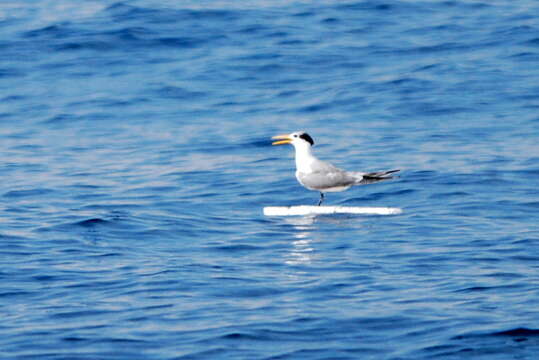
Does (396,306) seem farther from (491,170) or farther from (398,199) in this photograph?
(491,170)

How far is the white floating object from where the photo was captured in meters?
17.1

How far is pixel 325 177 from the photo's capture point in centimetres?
1764

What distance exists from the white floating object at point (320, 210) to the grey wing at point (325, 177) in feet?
1.47

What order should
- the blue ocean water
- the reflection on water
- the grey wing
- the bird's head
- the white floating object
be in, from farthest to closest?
the bird's head, the grey wing, the white floating object, the reflection on water, the blue ocean water

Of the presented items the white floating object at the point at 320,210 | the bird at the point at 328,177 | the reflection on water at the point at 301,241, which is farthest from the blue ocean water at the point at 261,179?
the bird at the point at 328,177

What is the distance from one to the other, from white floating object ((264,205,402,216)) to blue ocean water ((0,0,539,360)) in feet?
0.87

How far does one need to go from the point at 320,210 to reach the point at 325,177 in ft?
2.06

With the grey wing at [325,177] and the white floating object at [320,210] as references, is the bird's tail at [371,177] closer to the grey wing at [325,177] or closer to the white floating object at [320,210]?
the grey wing at [325,177]

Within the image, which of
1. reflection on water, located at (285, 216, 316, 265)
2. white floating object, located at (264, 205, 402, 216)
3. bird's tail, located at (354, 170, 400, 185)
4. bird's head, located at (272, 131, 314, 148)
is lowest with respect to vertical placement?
reflection on water, located at (285, 216, 316, 265)

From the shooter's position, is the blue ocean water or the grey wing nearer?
the blue ocean water

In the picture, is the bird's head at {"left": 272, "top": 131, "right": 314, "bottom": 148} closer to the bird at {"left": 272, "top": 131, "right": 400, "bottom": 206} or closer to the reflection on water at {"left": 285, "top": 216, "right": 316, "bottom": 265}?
the bird at {"left": 272, "top": 131, "right": 400, "bottom": 206}

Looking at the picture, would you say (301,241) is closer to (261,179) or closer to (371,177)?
(371,177)

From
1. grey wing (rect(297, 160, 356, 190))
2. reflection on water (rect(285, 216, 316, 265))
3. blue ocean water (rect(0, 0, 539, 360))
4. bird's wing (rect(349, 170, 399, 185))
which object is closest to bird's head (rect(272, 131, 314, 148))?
grey wing (rect(297, 160, 356, 190))

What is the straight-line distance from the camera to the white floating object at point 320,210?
17125 mm
